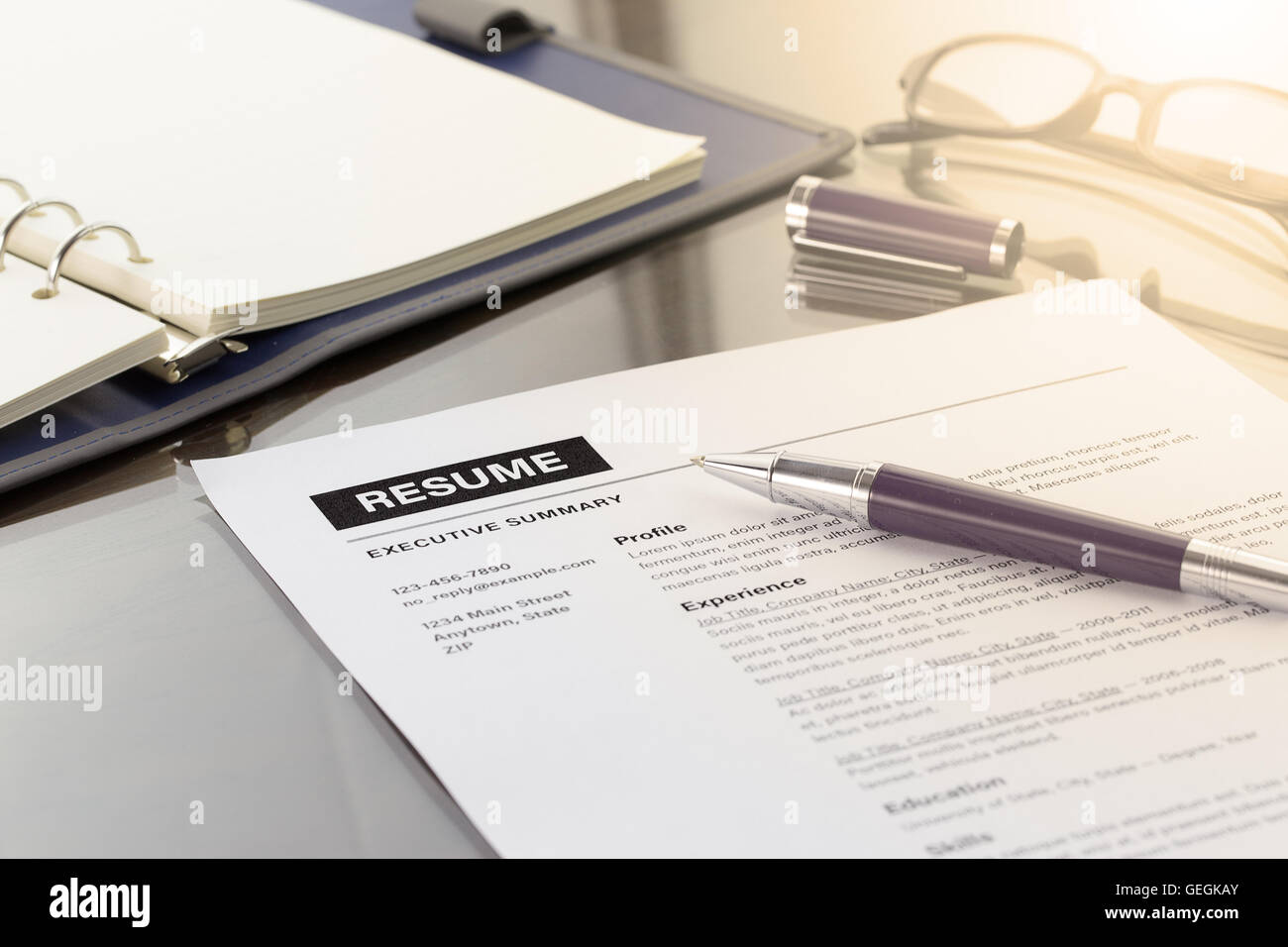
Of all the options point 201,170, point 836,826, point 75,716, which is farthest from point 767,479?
point 201,170

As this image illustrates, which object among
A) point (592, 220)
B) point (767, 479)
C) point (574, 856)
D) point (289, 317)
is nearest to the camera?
point (574, 856)

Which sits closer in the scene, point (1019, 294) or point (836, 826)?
point (836, 826)

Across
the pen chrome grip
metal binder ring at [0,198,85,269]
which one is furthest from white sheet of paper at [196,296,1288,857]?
metal binder ring at [0,198,85,269]

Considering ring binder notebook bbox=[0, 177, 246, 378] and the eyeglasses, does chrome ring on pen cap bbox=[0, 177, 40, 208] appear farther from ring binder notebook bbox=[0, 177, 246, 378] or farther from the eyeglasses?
Result: the eyeglasses

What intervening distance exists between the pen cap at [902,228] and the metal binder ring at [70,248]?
43 centimetres

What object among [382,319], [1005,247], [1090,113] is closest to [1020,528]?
[1005,247]

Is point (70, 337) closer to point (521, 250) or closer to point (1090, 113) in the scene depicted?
point (521, 250)

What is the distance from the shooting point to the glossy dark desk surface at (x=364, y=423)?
534mm

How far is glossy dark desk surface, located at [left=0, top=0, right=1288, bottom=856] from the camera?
0.53m

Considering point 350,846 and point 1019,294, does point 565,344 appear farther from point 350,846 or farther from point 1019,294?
point 350,846

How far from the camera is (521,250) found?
94 centimetres

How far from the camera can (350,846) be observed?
51cm

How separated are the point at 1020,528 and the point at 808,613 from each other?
0.11 meters

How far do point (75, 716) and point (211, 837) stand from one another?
0.35 ft
